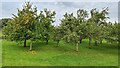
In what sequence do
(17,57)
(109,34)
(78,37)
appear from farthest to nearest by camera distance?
(109,34) → (78,37) → (17,57)

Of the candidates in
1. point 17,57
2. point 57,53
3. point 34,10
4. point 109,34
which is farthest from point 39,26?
point 109,34

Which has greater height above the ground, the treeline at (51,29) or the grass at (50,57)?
the treeline at (51,29)

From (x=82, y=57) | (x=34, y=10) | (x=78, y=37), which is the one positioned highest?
(x=34, y=10)

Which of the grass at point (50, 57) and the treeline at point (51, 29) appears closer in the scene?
the grass at point (50, 57)

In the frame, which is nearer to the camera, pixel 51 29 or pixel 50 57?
pixel 50 57

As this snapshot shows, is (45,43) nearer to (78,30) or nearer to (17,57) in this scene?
(78,30)

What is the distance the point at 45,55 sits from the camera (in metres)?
43.2

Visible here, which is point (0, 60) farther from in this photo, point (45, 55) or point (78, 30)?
point (78, 30)

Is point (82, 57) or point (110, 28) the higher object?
point (110, 28)

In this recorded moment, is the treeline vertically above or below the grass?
above

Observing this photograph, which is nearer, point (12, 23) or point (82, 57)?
point (82, 57)

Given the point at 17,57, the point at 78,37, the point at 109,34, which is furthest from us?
the point at 109,34

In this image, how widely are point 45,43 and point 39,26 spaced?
23.1ft

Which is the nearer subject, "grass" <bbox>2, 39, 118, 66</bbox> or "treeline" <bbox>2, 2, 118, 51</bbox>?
"grass" <bbox>2, 39, 118, 66</bbox>
